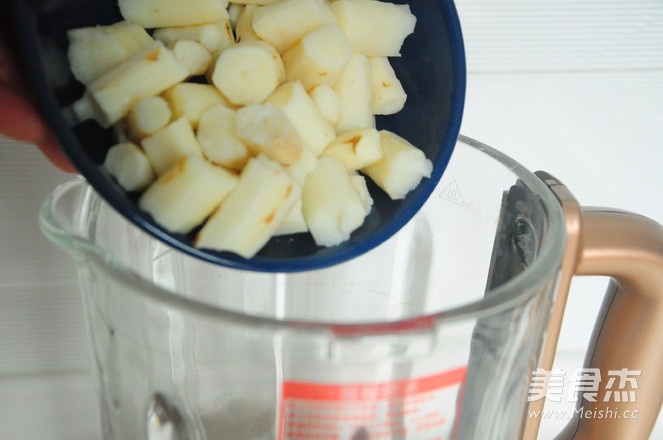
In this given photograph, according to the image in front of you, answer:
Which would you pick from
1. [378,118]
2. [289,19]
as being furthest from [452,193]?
[289,19]

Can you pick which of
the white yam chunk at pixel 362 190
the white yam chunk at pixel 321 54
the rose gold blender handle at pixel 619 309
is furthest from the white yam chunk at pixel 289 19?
the rose gold blender handle at pixel 619 309

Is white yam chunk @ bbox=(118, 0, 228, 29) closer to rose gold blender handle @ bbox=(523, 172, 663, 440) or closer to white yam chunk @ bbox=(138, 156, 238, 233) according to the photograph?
white yam chunk @ bbox=(138, 156, 238, 233)

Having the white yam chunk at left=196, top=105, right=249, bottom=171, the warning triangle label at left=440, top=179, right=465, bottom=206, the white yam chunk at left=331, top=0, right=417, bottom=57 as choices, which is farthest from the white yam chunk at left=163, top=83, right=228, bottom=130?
the warning triangle label at left=440, top=179, right=465, bottom=206

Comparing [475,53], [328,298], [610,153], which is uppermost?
[475,53]

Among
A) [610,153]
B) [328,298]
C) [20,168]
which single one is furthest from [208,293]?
[610,153]

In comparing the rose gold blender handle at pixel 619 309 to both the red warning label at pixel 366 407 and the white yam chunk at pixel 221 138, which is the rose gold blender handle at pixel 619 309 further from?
the white yam chunk at pixel 221 138

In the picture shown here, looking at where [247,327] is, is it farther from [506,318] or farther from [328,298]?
[328,298]
